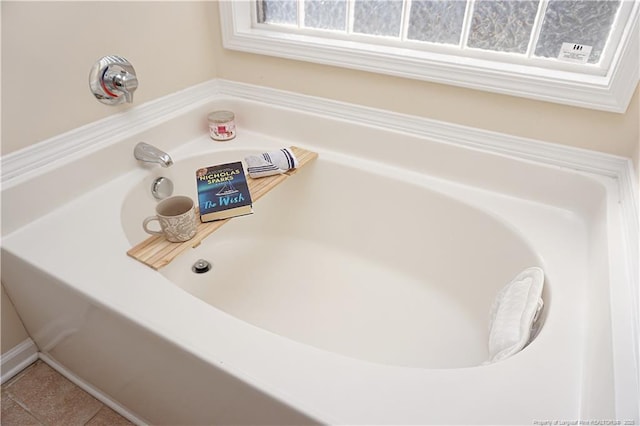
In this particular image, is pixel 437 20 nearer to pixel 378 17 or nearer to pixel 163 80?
pixel 378 17

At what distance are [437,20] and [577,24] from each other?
1.28 ft

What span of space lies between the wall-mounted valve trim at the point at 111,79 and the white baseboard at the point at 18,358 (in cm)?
79

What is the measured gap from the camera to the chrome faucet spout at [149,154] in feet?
4.26

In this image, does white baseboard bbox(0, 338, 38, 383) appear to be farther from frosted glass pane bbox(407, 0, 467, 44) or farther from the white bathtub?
frosted glass pane bbox(407, 0, 467, 44)

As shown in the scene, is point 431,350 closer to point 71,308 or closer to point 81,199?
point 71,308

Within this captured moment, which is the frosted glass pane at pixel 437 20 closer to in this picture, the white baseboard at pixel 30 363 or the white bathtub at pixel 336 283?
the white bathtub at pixel 336 283

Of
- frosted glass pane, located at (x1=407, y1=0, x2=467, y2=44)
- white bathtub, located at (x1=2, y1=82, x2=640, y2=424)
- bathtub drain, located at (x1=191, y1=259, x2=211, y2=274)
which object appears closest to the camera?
white bathtub, located at (x1=2, y1=82, x2=640, y2=424)

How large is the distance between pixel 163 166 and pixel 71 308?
20.0 inches

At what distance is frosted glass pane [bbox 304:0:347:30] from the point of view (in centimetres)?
147

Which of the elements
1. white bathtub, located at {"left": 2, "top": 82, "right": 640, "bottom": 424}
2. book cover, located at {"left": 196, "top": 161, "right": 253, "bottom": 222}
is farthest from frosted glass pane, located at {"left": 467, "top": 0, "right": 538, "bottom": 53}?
book cover, located at {"left": 196, "top": 161, "right": 253, "bottom": 222}

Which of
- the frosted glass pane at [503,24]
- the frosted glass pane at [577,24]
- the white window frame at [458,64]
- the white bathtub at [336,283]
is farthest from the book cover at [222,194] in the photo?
the frosted glass pane at [577,24]

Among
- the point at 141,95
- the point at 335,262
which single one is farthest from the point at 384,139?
the point at 141,95

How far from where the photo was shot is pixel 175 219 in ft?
3.49

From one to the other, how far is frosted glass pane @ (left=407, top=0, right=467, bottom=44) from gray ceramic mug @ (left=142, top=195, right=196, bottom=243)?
918 millimetres
